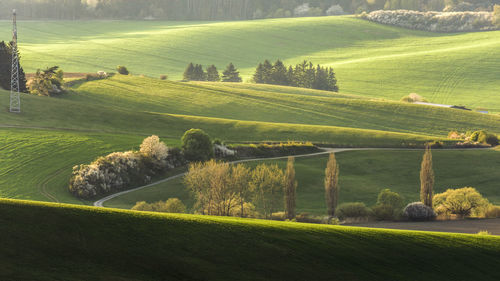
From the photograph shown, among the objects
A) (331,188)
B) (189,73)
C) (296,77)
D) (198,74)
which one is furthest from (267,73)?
(331,188)

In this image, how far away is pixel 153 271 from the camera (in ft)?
87.4

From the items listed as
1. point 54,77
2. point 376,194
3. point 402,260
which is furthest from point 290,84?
point 402,260

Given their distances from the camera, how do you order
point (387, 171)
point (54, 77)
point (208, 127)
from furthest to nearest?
point (54, 77), point (208, 127), point (387, 171)

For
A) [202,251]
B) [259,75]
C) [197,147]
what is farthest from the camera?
[259,75]

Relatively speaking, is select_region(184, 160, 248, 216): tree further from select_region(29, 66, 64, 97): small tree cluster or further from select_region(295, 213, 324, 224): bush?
select_region(29, 66, 64, 97): small tree cluster

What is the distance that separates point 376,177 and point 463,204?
1796 centimetres

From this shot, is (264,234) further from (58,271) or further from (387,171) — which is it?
(387,171)

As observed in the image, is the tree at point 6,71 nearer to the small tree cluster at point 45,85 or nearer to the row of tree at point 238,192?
the small tree cluster at point 45,85

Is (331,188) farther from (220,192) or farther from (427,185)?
(220,192)

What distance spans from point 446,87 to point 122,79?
9140 centimetres

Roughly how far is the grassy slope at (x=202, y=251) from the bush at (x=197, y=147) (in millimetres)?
42750

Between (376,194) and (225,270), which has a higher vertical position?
(225,270)

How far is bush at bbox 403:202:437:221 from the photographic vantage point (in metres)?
56.8

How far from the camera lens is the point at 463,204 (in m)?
59.4
